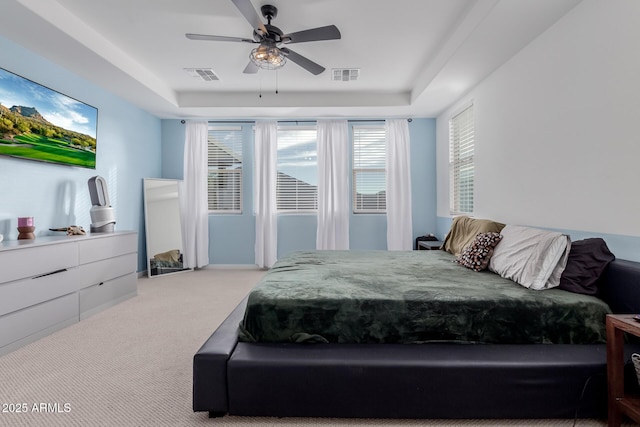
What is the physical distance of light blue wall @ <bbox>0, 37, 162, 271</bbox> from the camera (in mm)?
2840

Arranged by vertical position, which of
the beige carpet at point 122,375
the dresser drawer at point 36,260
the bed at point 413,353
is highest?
the dresser drawer at point 36,260

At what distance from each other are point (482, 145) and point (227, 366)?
11.7ft

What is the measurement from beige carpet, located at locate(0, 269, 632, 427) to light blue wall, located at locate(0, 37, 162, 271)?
1.18m

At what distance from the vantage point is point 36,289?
8.34ft

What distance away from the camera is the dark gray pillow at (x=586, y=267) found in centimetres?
188

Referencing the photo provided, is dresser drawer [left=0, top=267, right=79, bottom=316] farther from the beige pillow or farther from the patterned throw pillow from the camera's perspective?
the beige pillow

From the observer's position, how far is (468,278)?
2227mm

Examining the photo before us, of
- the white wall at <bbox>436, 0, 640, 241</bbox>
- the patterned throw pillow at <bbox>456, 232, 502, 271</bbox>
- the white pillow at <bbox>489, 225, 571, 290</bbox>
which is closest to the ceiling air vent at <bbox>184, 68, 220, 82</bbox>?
the white wall at <bbox>436, 0, 640, 241</bbox>

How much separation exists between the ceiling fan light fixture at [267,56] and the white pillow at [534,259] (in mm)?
2485

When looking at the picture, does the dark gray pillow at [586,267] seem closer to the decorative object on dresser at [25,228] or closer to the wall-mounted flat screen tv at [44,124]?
the decorative object on dresser at [25,228]

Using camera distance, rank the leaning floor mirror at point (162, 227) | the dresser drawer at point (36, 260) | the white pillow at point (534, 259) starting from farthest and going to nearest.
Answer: the leaning floor mirror at point (162, 227)
the dresser drawer at point (36, 260)
the white pillow at point (534, 259)

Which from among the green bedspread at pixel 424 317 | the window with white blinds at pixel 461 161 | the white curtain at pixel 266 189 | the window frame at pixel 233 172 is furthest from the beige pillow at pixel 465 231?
the window frame at pixel 233 172

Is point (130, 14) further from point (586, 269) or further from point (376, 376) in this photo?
point (586, 269)

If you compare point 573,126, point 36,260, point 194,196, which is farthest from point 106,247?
point 573,126
